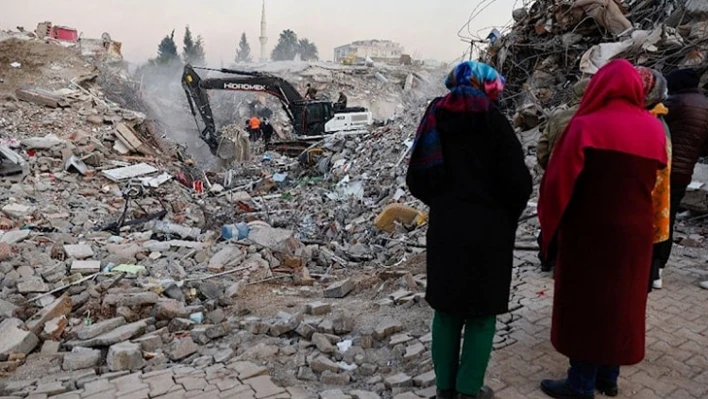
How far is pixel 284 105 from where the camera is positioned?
50.8 ft

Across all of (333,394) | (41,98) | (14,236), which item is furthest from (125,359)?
(41,98)

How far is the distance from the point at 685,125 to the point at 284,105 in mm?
12578

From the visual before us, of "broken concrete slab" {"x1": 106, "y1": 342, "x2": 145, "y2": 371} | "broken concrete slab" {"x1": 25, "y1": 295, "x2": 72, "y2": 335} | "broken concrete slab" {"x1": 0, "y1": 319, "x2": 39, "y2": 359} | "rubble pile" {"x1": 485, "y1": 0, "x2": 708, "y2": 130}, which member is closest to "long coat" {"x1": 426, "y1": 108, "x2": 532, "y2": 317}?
"broken concrete slab" {"x1": 106, "y1": 342, "x2": 145, "y2": 371}

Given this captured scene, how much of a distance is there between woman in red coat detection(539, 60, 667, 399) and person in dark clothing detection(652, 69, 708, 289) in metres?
1.77

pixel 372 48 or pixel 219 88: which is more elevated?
pixel 372 48

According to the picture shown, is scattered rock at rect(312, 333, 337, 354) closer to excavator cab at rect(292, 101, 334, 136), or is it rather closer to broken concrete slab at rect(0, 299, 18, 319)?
broken concrete slab at rect(0, 299, 18, 319)

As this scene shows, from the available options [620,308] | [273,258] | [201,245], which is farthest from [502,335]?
[201,245]

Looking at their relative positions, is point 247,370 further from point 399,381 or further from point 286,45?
point 286,45

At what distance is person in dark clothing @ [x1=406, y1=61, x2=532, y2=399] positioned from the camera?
233cm

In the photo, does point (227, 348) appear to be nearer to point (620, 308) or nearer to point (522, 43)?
point (620, 308)

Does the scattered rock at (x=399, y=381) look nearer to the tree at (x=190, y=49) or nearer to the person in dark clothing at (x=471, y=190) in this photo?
the person in dark clothing at (x=471, y=190)

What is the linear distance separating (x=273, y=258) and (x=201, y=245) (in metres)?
1.00

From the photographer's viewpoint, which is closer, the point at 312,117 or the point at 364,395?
the point at 364,395

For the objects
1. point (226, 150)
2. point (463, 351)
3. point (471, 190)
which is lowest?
point (463, 351)
